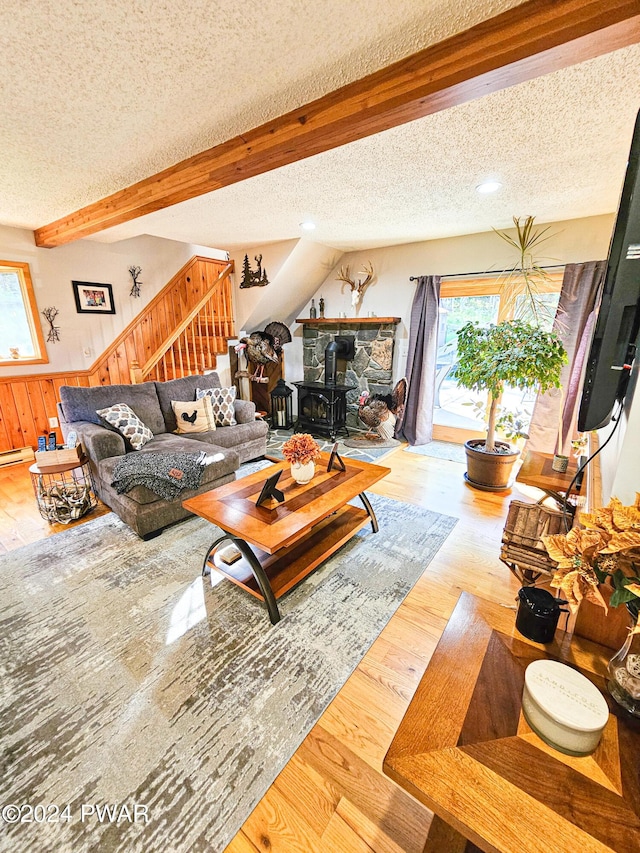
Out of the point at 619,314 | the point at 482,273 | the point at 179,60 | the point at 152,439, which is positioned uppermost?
the point at 179,60

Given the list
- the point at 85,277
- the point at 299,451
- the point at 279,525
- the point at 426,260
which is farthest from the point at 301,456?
the point at 85,277

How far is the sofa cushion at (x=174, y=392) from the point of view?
3580 millimetres

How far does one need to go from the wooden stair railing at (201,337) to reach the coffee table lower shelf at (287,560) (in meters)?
3.16

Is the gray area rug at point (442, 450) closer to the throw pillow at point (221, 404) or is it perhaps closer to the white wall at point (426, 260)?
the white wall at point (426, 260)

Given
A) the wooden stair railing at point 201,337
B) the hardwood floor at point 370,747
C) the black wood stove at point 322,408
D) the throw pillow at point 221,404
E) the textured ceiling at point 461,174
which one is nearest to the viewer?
the hardwood floor at point 370,747

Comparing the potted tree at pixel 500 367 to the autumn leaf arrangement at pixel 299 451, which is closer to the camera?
the autumn leaf arrangement at pixel 299 451

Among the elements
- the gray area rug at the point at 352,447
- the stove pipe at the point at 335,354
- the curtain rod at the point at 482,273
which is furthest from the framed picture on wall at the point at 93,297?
the curtain rod at the point at 482,273

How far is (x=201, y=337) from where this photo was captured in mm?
4926

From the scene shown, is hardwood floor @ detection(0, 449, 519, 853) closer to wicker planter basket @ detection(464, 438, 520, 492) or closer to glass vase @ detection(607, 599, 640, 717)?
glass vase @ detection(607, 599, 640, 717)

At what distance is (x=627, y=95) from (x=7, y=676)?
12.4 feet

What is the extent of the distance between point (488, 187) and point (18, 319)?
16.4ft

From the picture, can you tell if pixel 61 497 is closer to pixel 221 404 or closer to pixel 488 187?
pixel 221 404

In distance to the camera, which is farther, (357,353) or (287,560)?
(357,353)

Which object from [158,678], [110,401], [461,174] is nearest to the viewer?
[158,678]
